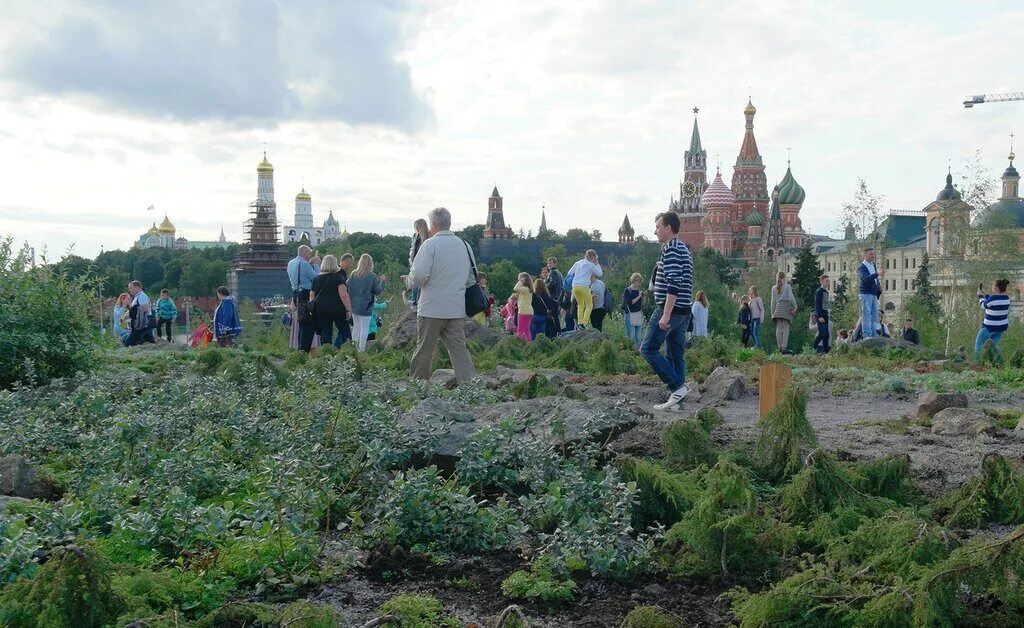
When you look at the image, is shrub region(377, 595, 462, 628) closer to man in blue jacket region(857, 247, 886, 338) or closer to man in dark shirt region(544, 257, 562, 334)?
man in blue jacket region(857, 247, 886, 338)

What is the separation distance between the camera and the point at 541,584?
419 centimetres

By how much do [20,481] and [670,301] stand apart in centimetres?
514

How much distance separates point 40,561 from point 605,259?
361 ft

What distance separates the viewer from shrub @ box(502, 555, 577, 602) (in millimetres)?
4137

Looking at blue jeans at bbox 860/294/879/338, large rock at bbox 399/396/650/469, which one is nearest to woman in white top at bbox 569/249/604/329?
blue jeans at bbox 860/294/879/338

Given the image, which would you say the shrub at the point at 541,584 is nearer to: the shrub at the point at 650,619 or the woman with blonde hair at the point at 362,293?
the shrub at the point at 650,619

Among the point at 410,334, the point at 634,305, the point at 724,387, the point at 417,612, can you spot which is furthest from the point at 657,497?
the point at 634,305

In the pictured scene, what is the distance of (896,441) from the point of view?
7.29 meters

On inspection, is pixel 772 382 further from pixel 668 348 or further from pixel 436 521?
pixel 436 521

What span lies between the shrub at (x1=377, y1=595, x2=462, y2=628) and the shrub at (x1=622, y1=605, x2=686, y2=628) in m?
0.63

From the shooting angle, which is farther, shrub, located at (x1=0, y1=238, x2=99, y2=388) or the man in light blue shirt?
the man in light blue shirt

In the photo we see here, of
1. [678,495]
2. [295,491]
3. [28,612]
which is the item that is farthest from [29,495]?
[678,495]

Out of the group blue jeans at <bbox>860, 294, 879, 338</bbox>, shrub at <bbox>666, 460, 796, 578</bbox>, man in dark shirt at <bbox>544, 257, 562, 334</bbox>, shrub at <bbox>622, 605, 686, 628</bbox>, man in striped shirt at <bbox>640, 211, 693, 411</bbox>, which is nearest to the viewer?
shrub at <bbox>622, 605, 686, 628</bbox>

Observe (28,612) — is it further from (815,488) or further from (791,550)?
(815,488)
